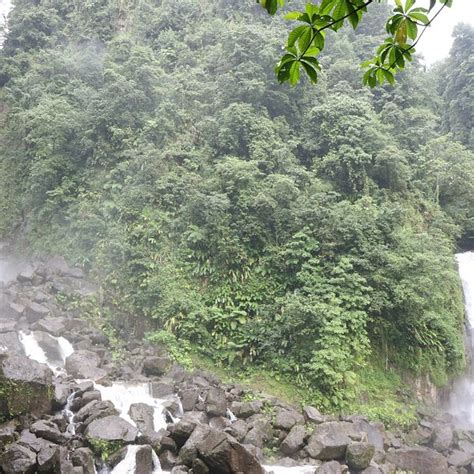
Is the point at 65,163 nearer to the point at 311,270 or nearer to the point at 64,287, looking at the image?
the point at 64,287

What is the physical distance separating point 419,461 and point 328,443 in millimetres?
2351

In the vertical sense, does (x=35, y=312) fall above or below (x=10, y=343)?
above

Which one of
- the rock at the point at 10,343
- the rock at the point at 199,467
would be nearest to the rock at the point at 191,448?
the rock at the point at 199,467

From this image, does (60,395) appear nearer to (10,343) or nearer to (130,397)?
(130,397)

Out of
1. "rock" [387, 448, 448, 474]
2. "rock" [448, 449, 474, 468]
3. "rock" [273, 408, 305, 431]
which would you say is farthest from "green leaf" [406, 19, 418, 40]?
"rock" [448, 449, 474, 468]

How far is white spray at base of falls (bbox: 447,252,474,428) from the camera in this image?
14148mm

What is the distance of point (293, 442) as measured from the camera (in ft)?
32.7

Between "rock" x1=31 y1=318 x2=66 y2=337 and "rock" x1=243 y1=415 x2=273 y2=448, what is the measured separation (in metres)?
6.22

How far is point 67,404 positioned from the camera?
969 centimetres

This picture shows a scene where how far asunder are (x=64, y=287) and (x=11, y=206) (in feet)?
23.7

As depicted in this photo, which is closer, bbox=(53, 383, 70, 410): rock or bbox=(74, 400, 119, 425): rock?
bbox=(74, 400, 119, 425): rock

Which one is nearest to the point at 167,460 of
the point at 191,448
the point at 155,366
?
the point at 191,448

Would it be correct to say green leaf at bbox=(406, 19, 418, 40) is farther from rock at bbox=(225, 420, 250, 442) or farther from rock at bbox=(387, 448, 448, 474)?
rock at bbox=(387, 448, 448, 474)

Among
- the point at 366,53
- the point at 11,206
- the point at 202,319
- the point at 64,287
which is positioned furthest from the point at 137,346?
the point at 366,53
